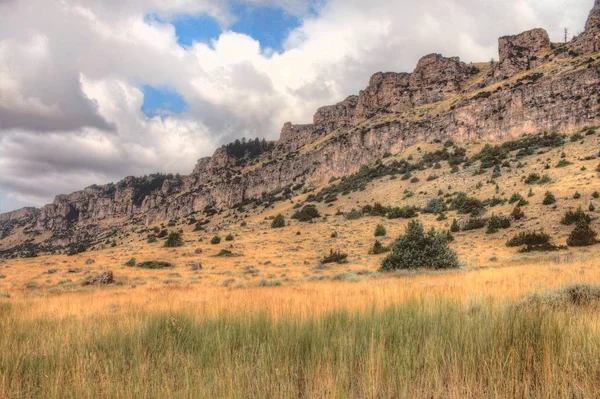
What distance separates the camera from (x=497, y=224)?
2673 centimetres

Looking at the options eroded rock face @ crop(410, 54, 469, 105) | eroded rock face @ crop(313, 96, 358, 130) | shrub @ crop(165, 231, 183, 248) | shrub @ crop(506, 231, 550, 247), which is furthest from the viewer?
eroded rock face @ crop(313, 96, 358, 130)

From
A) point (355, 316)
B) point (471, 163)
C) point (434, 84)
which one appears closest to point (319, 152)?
point (434, 84)

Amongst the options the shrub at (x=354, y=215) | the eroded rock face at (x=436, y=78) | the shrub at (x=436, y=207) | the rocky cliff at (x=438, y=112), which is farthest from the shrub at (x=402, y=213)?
the eroded rock face at (x=436, y=78)

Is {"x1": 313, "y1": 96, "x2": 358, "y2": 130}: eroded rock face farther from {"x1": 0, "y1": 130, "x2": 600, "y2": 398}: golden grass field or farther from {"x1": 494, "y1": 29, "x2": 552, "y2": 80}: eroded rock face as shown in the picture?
{"x1": 0, "y1": 130, "x2": 600, "y2": 398}: golden grass field

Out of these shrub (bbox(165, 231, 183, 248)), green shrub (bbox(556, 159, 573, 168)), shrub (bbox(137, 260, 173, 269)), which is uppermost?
green shrub (bbox(556, 159, 573, 168))

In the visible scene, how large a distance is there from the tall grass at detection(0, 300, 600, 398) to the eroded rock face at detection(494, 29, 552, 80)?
10178 cm

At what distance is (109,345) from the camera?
380 cm

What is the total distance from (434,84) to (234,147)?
115176 millimetres

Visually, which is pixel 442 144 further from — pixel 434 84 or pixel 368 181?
pixel 434 84

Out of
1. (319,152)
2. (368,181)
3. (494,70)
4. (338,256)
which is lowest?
(338,256)

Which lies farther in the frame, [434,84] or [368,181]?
[434,84]

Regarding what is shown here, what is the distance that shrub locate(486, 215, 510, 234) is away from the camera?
26.3 m

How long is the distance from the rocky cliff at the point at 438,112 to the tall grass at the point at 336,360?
247 feet

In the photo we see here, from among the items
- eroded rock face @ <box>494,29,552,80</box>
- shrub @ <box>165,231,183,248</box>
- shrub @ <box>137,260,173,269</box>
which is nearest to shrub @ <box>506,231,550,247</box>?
shrub @ <box>137,260,173,269</box>
